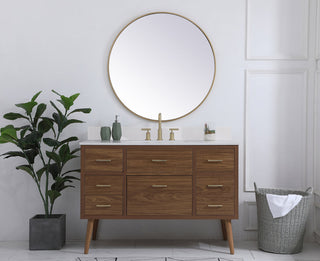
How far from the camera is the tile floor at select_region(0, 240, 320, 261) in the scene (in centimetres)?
320

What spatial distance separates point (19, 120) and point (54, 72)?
498mm

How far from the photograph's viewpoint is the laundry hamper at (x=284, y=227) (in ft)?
10.6

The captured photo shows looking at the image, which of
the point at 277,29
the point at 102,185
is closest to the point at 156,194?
the point at 102,185

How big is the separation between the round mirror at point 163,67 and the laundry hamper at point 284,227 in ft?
3.34

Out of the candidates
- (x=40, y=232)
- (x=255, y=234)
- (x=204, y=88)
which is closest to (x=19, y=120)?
(x=40, y=232)

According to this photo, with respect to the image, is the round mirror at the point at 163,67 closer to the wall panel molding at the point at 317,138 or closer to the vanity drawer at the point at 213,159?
the vanity drawer at the point at 213,159

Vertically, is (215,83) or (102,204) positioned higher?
(215,83)

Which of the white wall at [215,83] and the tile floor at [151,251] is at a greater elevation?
the white wall at [215,83]

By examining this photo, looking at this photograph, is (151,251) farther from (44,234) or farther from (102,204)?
(44,234)

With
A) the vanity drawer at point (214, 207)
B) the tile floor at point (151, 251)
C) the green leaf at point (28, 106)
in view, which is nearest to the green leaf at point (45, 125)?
the green leaf at point (28, 106)

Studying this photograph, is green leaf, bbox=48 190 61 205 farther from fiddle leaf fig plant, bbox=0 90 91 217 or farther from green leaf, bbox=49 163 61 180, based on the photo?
green leaf, bbox=49 163 61 180

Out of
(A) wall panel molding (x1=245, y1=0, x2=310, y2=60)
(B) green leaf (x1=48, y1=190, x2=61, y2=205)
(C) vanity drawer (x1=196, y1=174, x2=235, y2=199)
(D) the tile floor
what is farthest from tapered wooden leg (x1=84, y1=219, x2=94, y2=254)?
(A) wall panel molding (x1=245, y1=0, x2=310, y2=60)

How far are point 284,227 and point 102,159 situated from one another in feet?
4.74

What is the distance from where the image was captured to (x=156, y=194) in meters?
3.20
